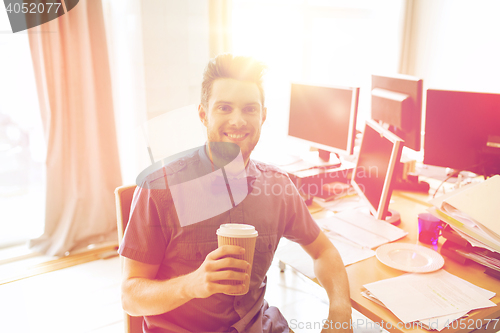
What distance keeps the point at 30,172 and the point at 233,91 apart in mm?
2243

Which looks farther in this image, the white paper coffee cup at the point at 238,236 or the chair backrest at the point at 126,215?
the chair backrest at the point at 126,215

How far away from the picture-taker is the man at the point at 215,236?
1.04 m

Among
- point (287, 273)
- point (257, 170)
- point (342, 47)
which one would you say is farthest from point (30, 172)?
point (342, 47)

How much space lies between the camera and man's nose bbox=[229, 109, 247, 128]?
123 cm

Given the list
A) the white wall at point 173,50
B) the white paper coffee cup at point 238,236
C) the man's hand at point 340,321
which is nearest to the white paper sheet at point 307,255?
the man's hand at point 340,321

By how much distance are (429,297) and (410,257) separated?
9.5 inches

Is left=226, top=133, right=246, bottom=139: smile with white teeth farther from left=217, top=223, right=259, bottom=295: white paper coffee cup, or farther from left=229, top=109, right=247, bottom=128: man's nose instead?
left=217, top=223, right=259, bottom=295: white paper coffee cup

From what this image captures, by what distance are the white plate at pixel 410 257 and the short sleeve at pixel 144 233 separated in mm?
761

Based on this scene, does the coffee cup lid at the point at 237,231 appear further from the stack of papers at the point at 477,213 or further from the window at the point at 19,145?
the window at the point at 19,145

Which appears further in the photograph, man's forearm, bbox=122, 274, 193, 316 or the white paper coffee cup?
man's forearm, bbox=122, 274, 193, 316

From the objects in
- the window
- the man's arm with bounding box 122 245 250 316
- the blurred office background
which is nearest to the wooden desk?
A: the man's arm with bounding box 122 245 250 316

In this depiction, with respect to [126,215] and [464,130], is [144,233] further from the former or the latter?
[464,130]

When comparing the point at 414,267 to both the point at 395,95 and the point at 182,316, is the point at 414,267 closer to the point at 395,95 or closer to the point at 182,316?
the point at 182,316

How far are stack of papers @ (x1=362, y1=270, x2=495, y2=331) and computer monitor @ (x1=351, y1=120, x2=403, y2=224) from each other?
0.34 metres
